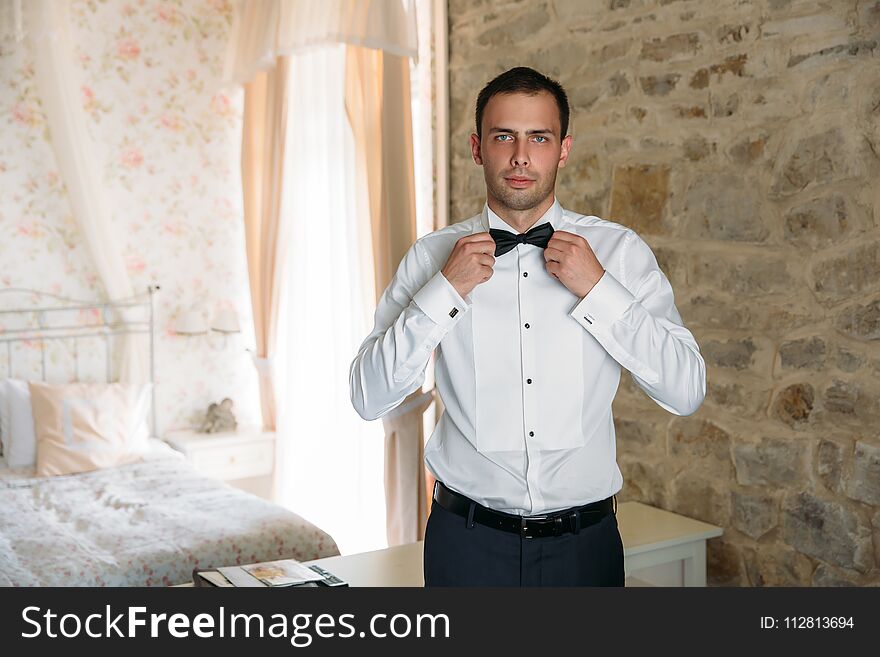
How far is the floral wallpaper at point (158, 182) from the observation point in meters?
4.74

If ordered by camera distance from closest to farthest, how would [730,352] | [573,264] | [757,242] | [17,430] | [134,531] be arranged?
[573,264], [757,242], [730,352], [134,531], [17,430]

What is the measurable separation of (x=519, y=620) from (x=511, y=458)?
37 cm

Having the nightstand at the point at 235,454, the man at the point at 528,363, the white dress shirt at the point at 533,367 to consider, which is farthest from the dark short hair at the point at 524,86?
Result: the nightstand at the point at 235,454

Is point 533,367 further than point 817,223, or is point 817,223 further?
point 817,223

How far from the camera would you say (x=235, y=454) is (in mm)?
4969

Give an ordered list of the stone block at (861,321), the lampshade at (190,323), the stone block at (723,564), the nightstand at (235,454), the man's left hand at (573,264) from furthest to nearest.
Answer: the lampshade at (190,323)
the nightstand at (235,454)
the stone block at (723,564)
the stone block at (861,321)
the man's left hand at (573,264)

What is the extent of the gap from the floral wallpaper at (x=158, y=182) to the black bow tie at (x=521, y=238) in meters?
3.41

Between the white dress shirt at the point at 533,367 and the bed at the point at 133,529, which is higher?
the white dress shirt at the point at 533,367

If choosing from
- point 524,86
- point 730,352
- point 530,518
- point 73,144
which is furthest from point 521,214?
point 73,144

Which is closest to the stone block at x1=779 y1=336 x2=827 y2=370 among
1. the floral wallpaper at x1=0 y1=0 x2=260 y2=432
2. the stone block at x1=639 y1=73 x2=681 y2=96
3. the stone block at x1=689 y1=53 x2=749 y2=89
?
the stone block at x1=689 y1=53 x2=749 y2=89

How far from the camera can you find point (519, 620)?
5.98 ft

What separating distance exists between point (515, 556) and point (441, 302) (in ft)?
1.89

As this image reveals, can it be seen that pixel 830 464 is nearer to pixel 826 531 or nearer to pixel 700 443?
pixel 826 531

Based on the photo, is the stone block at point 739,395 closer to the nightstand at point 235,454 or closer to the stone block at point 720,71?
the stone block at point 720,71
